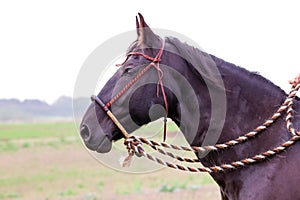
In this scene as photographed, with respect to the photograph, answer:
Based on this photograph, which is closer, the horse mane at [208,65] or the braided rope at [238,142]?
the braided rope at [238,142]

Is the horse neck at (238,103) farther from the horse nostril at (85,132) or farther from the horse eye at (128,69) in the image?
the horse nostril at (85,132)

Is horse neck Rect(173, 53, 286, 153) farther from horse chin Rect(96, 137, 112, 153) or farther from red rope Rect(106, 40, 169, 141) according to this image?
horse chin Rect(96, 137, 112, 153)

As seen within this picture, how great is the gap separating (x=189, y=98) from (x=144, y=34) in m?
0.68

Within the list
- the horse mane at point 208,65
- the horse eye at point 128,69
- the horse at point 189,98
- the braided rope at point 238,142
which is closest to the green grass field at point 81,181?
Result: the braided rope at point 238,142

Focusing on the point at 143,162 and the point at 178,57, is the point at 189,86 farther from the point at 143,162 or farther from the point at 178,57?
the point at 143,162

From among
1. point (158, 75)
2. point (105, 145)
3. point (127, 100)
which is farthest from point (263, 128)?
point (105, 145)

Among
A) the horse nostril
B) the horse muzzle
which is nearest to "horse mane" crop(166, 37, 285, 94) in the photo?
the horse muzzle

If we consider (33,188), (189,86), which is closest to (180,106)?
(189,86)

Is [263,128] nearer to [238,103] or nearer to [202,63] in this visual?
[238,103]

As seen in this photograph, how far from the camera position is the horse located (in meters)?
4.42

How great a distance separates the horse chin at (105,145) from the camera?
456 centimetres

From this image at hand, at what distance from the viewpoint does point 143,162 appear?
4945mm

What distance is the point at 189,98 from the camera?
452cm

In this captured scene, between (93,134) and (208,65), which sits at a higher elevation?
(208,65)
